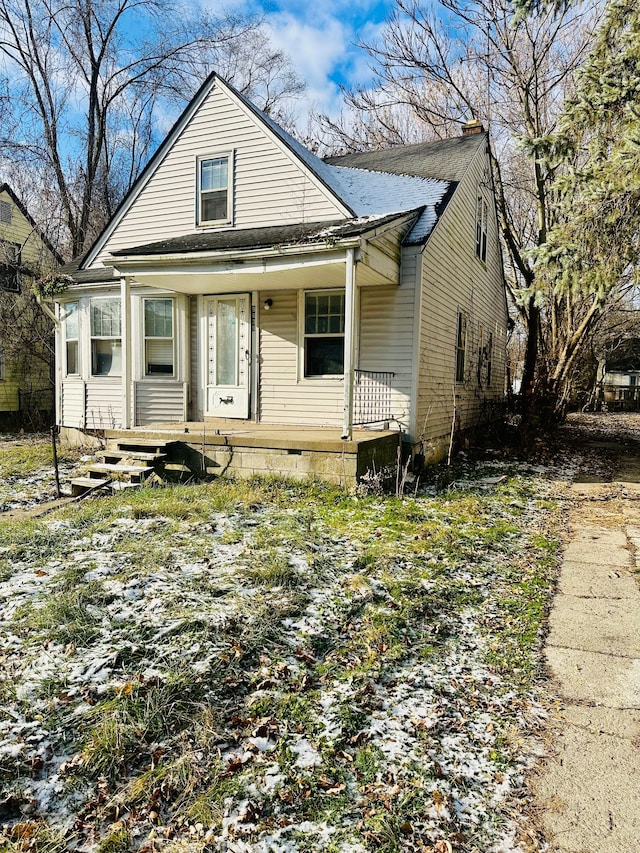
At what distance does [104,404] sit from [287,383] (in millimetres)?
4288

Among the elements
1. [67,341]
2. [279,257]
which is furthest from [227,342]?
[67,341]

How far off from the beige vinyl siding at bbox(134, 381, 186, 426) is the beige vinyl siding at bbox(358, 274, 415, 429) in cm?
367

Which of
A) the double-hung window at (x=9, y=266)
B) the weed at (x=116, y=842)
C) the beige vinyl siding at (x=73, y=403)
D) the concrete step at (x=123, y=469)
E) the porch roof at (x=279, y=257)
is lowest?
the weed at (x=116, y=842)

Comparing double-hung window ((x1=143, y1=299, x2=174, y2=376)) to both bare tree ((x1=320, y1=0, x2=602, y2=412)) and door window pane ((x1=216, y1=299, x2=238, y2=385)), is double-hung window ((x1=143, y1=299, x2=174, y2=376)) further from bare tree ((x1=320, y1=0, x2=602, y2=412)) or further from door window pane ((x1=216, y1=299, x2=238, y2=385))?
bare tree ((x1=320, y1=0, x2=602, y2=412))

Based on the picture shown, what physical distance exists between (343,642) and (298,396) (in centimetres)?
649

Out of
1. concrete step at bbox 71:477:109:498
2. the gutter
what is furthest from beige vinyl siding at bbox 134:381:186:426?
concrete step at bbox 71:477:109:498

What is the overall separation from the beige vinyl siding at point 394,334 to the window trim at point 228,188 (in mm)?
3175

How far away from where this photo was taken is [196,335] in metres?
10.4

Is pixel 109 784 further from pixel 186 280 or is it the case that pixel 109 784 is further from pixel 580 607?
pixel 186 280

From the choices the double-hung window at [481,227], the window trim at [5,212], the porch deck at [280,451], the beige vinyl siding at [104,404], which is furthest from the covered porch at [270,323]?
the window trim at [5,212]

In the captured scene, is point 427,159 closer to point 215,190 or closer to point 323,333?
point 215,190

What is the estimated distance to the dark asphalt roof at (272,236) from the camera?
7141 mm

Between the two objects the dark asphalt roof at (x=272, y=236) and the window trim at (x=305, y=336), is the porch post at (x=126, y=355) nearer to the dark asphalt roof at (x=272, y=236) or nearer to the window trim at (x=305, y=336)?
the dark asphalt roof at (x=272, y=236)

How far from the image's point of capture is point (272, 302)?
31.9 feet
